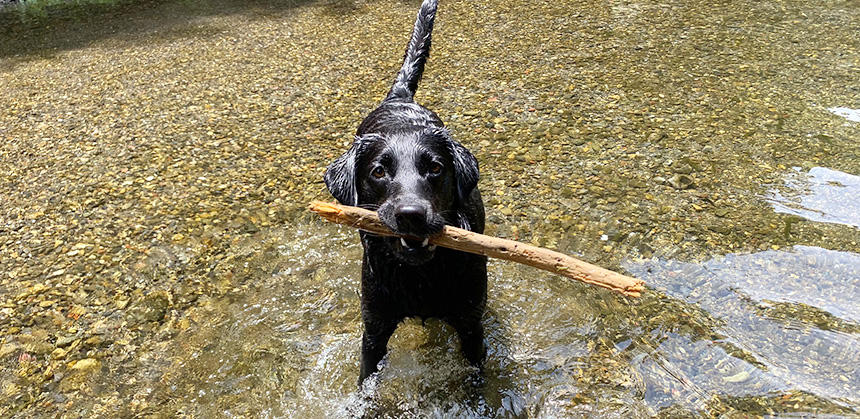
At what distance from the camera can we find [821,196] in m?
4.85

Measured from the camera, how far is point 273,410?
11.5 feet

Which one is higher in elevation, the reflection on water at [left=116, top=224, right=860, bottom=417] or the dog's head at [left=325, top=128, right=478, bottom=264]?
the dog's head at [left=325, top=128, right=478, bottom=264]

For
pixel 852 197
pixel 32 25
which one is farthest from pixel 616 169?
pixel 32 25

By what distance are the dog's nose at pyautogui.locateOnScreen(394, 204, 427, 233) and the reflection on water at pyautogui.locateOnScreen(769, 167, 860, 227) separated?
143 inches

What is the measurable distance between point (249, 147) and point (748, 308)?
491 cm

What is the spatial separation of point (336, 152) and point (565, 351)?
3373mm

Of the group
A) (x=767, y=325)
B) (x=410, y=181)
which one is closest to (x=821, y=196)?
(x=767, y=325)

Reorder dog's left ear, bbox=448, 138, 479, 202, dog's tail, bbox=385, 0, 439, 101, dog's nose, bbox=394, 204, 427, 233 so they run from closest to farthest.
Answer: dog's nose, bbox=394, 204, 427, 233 → dog's left ear, bbox=448, 138, 479, 202 → dog's tail, bbox=385, 0, 439, 101

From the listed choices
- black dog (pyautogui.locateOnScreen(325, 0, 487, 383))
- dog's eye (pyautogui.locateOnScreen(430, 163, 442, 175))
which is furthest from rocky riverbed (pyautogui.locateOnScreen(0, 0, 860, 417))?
dog's eye (pyautogui.locateOnScreen(430, 163, 442, 175))

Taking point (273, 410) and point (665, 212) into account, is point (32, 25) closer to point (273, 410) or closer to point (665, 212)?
point (273, 410)

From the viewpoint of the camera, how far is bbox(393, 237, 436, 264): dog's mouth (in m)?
2.73

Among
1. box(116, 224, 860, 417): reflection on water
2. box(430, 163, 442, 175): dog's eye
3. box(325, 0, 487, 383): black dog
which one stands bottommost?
box(116, 224, 860, 417): reflection on water

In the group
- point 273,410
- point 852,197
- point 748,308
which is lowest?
point 273,410

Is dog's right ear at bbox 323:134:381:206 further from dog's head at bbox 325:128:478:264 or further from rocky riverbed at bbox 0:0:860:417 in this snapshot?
rocky riverbed at bbox 0:0:860:417
